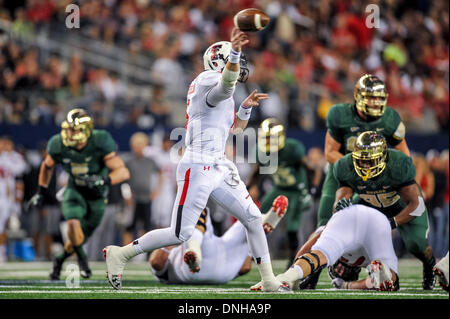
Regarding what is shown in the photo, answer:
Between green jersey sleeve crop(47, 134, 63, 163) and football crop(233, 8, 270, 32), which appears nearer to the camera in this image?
football crop(233, 8, 270, 32)

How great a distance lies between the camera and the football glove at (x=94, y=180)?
811cm

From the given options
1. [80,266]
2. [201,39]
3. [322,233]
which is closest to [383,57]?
[201,39]

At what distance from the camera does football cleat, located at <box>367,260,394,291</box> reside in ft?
20.2

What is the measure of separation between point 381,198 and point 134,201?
639cm

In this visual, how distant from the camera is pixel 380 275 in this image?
6.19 metres

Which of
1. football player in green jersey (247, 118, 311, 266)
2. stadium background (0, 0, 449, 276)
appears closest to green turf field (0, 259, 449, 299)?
football player in green jersey (247, 118, 311, 266)

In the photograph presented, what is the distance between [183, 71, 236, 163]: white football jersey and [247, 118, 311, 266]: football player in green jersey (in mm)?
3605

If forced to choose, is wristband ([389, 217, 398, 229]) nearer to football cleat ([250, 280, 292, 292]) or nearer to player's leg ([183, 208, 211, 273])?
football cleat ([250, 280, 292, 292])

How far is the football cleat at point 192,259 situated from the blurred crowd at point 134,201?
520 centimetres

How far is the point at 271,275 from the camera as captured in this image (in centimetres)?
600

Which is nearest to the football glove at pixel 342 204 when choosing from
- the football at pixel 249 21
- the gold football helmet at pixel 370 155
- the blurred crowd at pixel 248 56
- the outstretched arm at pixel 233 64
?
the gold football helmet at pixel 370 155

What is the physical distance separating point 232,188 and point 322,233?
78cm

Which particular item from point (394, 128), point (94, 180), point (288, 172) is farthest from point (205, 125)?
point (288, 172)

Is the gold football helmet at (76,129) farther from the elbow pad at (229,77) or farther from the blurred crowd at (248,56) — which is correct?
the blurred crowd at (248,56)
